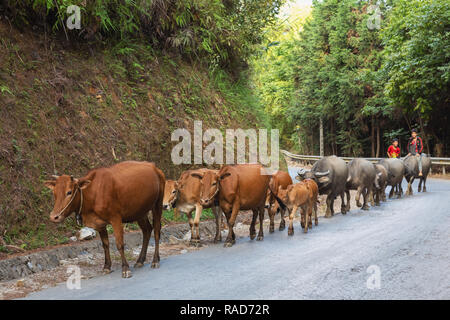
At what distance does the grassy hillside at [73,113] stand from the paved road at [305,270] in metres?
2.35

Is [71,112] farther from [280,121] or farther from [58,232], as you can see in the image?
[280,121]

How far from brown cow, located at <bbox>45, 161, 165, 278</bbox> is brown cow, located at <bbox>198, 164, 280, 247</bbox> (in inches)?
67.9

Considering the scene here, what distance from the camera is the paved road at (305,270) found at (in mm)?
6008

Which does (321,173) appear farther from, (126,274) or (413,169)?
(126,274)

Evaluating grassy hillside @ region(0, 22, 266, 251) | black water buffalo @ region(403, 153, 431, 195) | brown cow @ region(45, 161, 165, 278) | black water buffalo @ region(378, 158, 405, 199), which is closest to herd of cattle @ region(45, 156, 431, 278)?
brown cow @ region(45, 161, 165, 278)

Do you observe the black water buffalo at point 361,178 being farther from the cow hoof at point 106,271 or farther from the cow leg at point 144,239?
the cow hoof at point 106,271

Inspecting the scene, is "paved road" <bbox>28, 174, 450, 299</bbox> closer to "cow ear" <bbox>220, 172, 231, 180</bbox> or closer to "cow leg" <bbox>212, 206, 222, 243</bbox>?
"cow leg" <bbox>212, 206, 222, 243</bbox>

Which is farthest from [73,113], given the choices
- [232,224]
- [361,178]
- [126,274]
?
[361,178]

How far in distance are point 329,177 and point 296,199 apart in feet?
11.4

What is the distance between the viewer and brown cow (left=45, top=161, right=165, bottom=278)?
676 cm

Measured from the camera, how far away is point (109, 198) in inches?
278

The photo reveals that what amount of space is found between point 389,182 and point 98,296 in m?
13.9

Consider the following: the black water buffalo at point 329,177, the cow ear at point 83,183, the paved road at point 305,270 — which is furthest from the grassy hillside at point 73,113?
the black water buffalo at point 329,177
